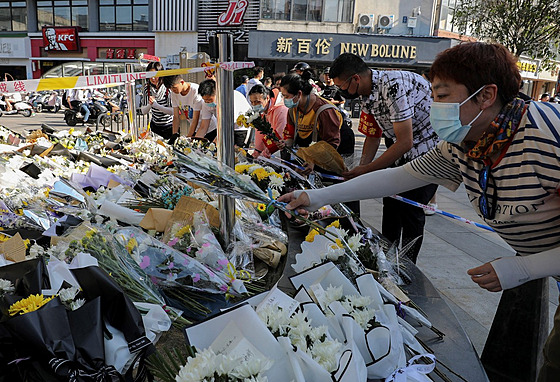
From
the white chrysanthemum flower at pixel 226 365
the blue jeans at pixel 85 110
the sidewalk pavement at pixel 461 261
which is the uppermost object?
the white chrysanthemum flower at pixel 226 365

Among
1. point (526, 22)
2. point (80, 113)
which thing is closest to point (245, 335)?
point (526, 22)

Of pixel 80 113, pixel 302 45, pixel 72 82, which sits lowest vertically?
pixel 80 113

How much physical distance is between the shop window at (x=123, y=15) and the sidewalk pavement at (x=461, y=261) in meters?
24.3

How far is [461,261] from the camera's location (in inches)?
165

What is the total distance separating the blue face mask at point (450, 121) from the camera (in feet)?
5.10

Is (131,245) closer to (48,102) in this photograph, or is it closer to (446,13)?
(48,102)

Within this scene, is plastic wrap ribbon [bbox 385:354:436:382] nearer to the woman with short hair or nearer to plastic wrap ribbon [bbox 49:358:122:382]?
the woman with short hair

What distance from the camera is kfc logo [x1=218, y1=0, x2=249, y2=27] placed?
21625 millimetres

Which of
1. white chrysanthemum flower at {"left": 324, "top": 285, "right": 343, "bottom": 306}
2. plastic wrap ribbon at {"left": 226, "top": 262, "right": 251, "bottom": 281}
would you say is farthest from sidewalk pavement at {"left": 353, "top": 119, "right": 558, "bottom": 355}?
white chrysanthemum flower at {"left": 324, "top": 285, "right": 343, "bottom": 306}

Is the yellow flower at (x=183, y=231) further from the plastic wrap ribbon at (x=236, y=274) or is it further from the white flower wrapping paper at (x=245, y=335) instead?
the white flower wrapping paper at (x=245, y=335)

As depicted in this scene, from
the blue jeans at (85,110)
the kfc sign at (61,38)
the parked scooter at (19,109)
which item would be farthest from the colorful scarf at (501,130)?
the kfc sign at (61,38)

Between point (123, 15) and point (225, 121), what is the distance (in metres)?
27.9

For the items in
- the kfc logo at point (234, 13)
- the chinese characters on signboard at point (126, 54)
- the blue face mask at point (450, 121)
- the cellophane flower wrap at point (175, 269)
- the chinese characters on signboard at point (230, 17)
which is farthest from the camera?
the chinese characters on signboard at point (126, 54)

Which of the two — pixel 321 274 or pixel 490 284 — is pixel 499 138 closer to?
pixel 490 284
